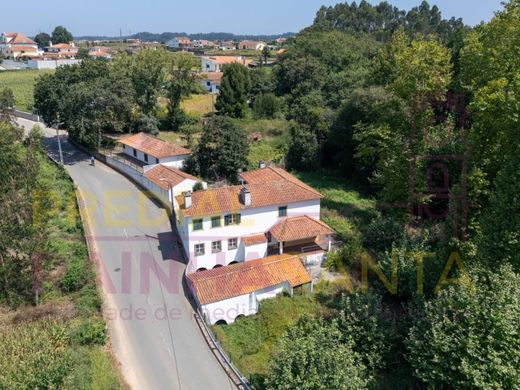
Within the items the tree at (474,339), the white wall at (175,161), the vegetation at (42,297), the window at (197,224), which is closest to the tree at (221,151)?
the white wall at (175,161)

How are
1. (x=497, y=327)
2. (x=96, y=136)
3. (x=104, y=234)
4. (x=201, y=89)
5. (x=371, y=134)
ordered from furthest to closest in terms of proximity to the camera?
(x=201, y=89)
(x=96, y=136)
(x=371, y=134)
(x=104, y=234)
(x=497, y=327)

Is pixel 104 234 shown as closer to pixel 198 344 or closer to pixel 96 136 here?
pixel 198 344

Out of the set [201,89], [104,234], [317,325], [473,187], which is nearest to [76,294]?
[104,234]

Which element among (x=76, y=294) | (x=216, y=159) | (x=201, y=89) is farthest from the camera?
(x=201, y=89)

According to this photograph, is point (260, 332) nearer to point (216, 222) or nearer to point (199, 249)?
point (199, 249)

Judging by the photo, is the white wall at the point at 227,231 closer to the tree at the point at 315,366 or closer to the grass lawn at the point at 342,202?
the grass lawn at the point at 342,202

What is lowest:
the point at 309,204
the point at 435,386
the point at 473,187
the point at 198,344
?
the point at 198,344
